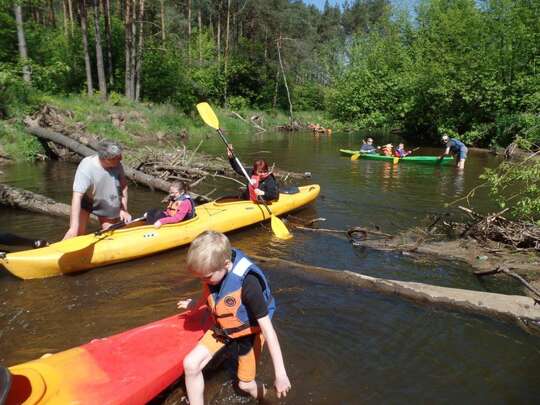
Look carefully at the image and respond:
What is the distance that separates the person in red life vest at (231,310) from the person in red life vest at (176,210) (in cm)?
351

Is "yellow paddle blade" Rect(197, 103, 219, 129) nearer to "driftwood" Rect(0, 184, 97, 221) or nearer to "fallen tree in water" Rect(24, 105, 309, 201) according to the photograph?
"fallen tree in water" Rect(24, 105, 309, 201)

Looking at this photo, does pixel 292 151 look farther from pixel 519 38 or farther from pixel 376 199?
pixel 519 38

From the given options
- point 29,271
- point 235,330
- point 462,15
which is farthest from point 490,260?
point 462,15

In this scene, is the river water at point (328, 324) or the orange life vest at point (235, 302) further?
the river water at point (328, 324)

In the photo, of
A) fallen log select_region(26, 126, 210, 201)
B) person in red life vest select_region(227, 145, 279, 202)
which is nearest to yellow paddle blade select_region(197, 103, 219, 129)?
fallen log select_region(26, 126, 210, 201)

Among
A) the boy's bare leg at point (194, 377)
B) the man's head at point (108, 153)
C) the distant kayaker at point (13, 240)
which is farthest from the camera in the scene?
the distant kayaker at point (13, 240)

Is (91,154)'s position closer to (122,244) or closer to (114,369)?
(122,244)

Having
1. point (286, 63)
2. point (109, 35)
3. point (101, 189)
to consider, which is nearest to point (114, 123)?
point (109, 35)

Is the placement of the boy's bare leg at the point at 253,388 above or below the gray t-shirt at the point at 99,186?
below

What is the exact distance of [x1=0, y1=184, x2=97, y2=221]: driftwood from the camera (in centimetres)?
712

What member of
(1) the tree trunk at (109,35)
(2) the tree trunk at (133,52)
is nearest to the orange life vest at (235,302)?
(2) the tree trunk at (133,52)

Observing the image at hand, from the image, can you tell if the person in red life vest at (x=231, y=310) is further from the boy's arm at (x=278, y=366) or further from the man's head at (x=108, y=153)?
the man's head at (x=108, y=153)

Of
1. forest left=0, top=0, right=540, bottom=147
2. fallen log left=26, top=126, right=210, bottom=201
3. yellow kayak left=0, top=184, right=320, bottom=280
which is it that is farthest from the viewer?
forest left=0, top=0, right=540, bottom=147

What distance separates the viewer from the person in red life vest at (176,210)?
6.05 m
